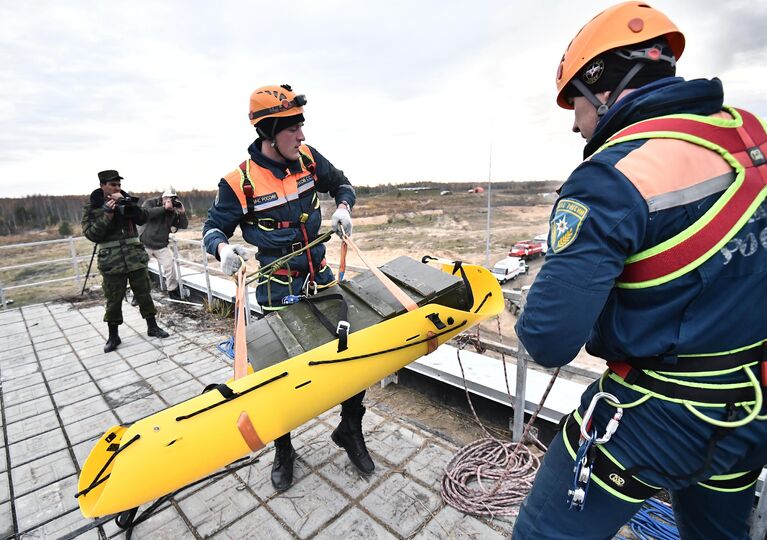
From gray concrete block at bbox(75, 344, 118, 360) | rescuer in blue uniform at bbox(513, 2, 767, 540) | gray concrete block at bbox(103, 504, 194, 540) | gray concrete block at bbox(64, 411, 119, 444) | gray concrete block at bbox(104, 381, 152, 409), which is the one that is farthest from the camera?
gray concrete block at bbox(75, 344, 118, 360)

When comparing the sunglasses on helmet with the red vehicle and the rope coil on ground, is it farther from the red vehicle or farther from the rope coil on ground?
the red vehicle

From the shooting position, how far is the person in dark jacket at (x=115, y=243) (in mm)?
4520

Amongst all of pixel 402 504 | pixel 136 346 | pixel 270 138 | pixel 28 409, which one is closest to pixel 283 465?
pixel 402 504

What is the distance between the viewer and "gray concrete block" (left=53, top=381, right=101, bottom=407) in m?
3.68

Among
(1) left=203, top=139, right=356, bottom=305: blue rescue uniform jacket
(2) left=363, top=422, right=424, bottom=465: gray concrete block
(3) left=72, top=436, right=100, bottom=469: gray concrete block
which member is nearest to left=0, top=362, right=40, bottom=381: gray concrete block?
(3) left=72, top=436, right=100, bottom=469: gray concrete block

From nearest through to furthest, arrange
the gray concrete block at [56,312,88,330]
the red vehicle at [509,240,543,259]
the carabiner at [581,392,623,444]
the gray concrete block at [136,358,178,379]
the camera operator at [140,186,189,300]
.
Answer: the carabiner at [581,392,623,444] → the gray concrete block at [136,358,178,379] → the gray concrete block at [56,312,88,330] → the camera operator at [140,186,189,300] → the red vehicle at [509,240,543,259]

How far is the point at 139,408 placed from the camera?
350cm

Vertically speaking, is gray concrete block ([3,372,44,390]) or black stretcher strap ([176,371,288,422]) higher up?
black stretcher strap ([176,371,288,422])

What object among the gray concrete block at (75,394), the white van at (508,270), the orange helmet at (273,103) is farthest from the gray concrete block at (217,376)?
the white van at (508,270)

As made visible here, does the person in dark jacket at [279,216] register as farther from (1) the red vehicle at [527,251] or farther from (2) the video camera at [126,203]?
(1) the red vehicle at [527,251]

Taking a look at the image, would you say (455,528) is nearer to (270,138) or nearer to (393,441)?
(393,441)

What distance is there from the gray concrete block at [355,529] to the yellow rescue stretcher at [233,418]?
767mm

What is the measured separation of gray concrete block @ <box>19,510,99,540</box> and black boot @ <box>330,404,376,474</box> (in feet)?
4.80

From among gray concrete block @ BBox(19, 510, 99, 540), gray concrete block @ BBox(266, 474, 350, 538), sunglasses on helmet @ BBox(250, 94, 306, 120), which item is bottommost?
gray concrete block @ BBox(19, 510, 99, 540)
